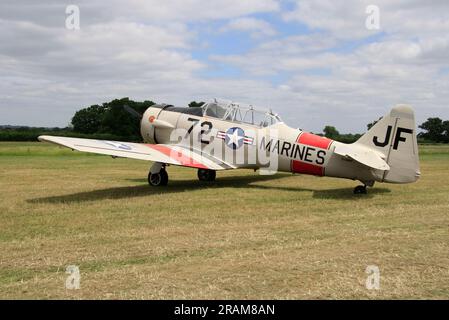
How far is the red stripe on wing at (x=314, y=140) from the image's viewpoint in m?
10.5

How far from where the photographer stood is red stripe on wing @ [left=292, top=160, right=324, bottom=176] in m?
10.5

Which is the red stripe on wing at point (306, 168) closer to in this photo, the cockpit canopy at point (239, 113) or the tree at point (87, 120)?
the cockpit canopy at point (239, 113)

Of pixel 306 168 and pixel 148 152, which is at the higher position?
pixel 148 152

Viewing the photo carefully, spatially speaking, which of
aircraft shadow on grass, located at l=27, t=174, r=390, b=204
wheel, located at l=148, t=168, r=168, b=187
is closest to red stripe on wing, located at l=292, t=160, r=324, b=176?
aircraft shadow on grass, located at l=27, t=174, r=390, b=204

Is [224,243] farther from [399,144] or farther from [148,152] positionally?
[148,152]

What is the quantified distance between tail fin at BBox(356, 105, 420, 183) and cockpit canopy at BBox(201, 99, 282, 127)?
2.96 m

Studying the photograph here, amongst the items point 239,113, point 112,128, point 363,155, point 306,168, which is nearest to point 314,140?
point 306,168

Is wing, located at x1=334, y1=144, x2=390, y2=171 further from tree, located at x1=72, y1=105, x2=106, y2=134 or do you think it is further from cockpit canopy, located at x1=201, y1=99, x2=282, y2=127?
tree, located at x1=72, y1=105, x2=106, y2=134

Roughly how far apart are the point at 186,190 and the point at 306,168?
313 centimetres

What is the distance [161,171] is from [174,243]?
653cm

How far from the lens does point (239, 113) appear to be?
12.2 meters

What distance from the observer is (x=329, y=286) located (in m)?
4.10

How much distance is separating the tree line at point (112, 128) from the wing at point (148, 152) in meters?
2.03
